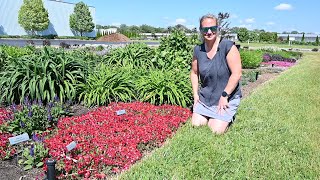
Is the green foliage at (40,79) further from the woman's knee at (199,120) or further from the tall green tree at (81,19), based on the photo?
the tall green tree at (81,19)

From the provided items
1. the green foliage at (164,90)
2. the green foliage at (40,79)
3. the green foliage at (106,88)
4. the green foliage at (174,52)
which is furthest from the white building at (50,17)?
the green foliage at (164,90)

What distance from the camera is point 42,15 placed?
2190 inches

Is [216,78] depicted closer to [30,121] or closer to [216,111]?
[216,111]

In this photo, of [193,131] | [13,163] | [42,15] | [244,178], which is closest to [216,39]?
[193,131]

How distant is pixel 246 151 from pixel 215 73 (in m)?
A: 1.29

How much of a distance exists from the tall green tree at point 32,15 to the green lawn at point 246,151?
181ft

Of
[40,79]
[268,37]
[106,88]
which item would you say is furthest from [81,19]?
[40,79]

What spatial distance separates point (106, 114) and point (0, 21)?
56949 millimetres

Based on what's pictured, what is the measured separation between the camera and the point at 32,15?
53.8 metres

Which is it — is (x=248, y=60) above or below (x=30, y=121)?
above

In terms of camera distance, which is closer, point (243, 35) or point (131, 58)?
point (131, 58)

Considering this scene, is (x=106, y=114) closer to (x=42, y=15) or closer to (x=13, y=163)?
(x=13, y=163)

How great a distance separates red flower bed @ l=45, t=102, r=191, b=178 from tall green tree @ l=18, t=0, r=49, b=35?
54457mm

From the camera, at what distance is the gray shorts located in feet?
14.8
